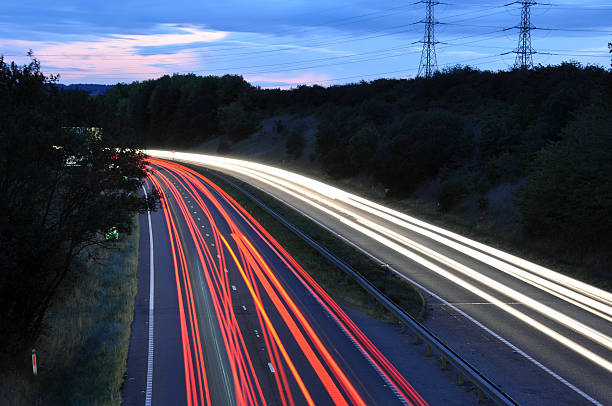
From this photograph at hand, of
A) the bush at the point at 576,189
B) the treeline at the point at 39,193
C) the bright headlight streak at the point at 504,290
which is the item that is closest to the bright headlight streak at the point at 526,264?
the bright headlight streak at the point at 504,290

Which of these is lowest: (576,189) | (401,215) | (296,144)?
(401,215)

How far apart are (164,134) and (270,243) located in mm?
110172

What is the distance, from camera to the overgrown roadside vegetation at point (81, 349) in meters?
14.9

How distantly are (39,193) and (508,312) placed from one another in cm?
1586

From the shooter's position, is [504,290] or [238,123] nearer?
[504,290]

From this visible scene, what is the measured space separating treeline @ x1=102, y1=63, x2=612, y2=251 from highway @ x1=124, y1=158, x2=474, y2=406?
24.6 ft

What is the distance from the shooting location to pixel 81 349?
18.0 metres

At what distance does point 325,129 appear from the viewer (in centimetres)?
7369

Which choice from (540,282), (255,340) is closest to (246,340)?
(255,340)

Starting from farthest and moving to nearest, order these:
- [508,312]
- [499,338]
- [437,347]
Result: [508,312] → [499,338] → [437,347]

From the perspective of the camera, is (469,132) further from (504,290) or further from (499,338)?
(499,338)

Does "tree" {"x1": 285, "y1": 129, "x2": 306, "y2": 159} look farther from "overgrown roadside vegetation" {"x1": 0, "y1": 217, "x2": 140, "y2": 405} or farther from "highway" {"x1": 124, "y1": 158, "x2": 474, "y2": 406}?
"overgrown roadside vegetation" {"x1": 0, "y1": 217, "x2": 140, "y2": 405}

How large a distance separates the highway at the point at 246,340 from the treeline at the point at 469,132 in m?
7.51

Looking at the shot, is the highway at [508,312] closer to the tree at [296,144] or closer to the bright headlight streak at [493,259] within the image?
the bright headlight streak at [493,259]
